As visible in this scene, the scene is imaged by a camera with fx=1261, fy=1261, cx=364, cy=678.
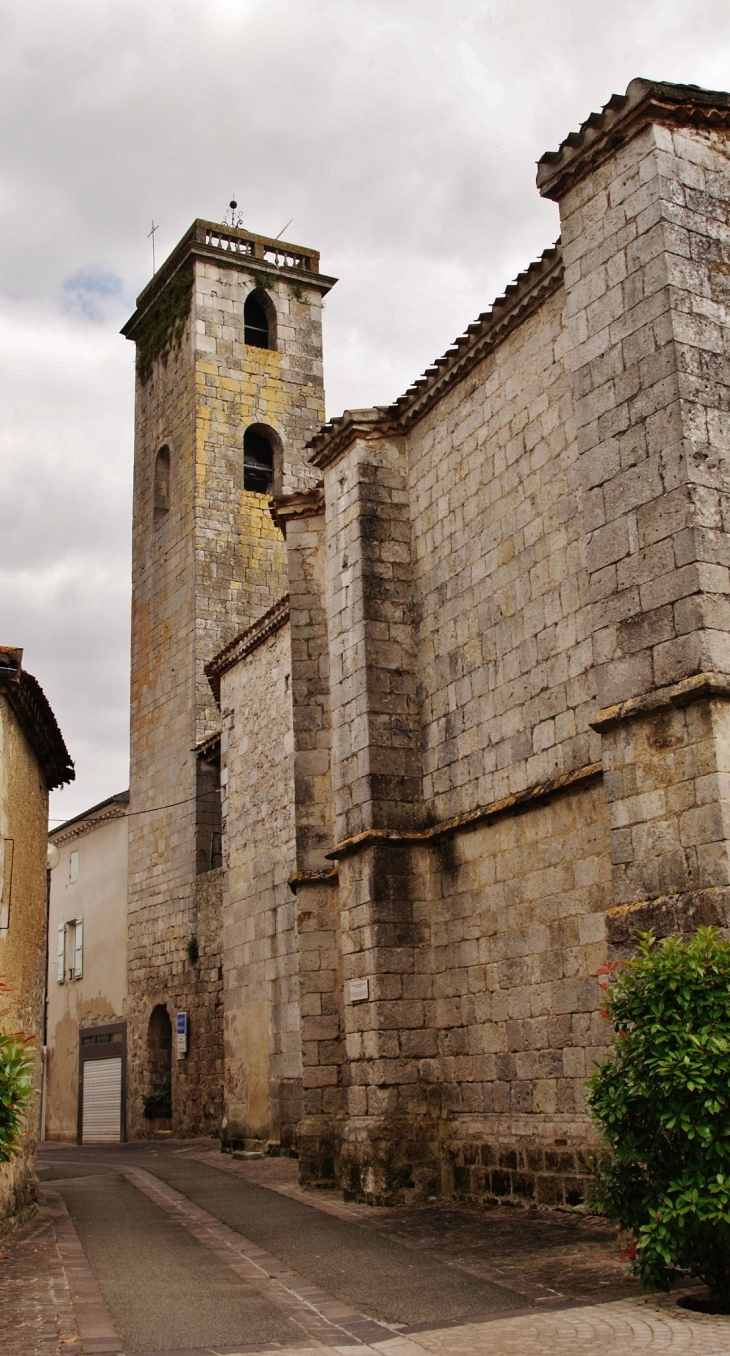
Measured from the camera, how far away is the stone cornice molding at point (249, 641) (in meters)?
14.6

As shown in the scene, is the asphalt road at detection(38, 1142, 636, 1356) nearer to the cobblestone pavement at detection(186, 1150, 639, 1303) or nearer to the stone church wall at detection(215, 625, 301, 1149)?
the cobblestone pavement at detection(186, 1150, 639, 1303)

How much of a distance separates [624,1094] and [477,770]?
4419mm

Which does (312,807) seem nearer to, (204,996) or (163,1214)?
(163,1214)

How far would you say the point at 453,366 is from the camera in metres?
10.7

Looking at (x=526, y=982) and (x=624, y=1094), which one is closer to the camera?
(x=624, y=1094)

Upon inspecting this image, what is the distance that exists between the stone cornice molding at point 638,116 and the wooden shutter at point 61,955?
21.0 meters

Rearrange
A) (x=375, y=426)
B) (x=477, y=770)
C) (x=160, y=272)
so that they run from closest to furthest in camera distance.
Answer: (x=477, y=770) → (x=375, y=426) → (x=160, y=272)

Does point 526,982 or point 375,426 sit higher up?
point 375,426

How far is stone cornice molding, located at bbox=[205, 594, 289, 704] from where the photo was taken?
48.0ft

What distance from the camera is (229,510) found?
69.1ft

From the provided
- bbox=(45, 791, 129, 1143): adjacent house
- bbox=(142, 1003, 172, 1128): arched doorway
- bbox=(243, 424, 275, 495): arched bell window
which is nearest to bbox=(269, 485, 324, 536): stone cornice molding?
bbox=(243, 424, 275, 495): arched bell window

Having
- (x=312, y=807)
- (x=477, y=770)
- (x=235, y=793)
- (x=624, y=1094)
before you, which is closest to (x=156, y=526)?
(x=235, y=793)

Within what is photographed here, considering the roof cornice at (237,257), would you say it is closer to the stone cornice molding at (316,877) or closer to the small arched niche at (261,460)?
the small arched niche at (261,460)

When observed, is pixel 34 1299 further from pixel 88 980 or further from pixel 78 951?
pixel 78 951
